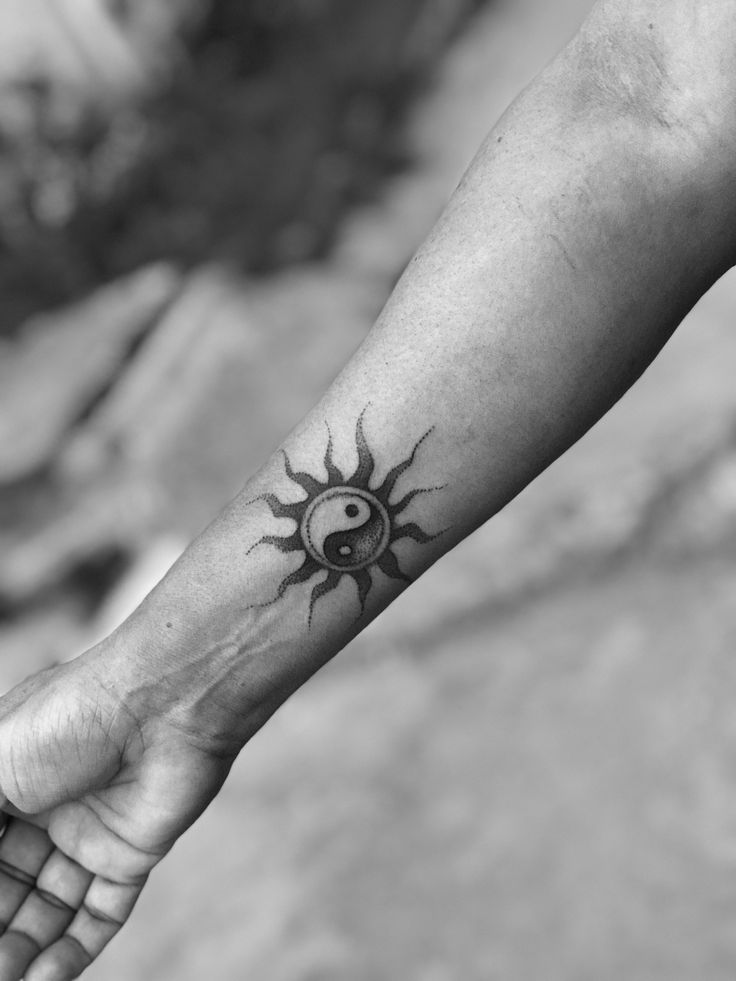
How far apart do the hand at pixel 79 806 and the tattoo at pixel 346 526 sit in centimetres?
29

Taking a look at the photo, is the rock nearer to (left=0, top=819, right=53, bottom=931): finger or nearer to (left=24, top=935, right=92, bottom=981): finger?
(left=0, top=819, right=53, bottom=931): finger

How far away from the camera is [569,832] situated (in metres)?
2.36

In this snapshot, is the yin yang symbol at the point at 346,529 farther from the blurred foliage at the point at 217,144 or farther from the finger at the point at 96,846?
the blurred foliage at the point at 217,144

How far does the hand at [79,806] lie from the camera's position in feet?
5.10

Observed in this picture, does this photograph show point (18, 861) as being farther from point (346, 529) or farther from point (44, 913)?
point (346, 529)

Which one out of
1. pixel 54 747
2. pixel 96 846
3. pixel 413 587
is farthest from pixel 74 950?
pixel 413 587

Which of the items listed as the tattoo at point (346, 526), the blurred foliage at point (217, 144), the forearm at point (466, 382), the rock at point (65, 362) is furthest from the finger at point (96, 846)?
the blurred foliage at point (217, 144)

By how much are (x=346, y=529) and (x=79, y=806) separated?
0.58 metres

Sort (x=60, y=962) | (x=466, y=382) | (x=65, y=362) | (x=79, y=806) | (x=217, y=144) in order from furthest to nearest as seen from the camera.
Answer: (x=217, y=144)
(x=65, y=362)
(x=79, y=806)
(x=60, y=962)
(x=466, y=382)

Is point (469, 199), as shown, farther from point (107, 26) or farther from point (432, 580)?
point (107, 26)

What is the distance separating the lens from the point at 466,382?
4.58 ft

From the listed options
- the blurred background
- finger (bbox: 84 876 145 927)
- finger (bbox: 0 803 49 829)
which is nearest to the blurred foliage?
the blurred background

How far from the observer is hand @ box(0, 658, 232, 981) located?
1.56 meters

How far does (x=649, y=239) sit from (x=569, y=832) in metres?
1.42
